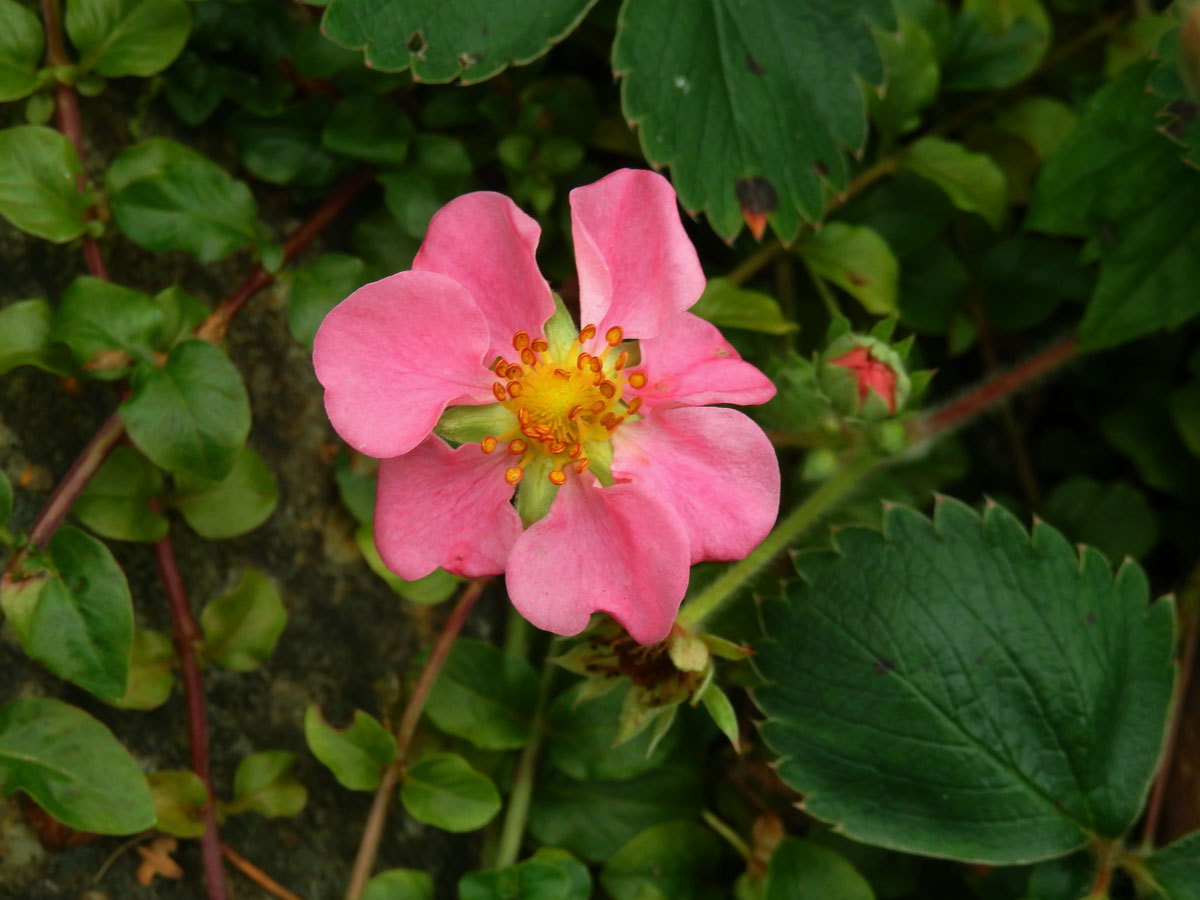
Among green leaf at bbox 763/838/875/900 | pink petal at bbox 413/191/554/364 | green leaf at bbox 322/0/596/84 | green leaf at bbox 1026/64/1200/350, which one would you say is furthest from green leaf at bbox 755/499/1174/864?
green leaf at bbox 322/0/596/84

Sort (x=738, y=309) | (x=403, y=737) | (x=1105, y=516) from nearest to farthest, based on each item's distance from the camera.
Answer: (x=403, y=737)
(x=738, y=309)
(x=1105, y=516)

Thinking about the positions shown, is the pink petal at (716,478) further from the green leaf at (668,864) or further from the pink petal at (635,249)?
the green leaf at (668,864)

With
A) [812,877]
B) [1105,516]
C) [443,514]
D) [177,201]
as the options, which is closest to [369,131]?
[177,201]

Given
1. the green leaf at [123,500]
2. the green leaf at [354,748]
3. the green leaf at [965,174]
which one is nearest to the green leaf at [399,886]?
the green leaf at [354,748]

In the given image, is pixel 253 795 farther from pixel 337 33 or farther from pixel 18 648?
pixel 337 33

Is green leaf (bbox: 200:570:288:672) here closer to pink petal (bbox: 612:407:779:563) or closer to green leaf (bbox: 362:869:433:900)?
green leaf (bbox: 362:869:433:900)

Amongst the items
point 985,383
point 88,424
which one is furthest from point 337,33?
point 985,383

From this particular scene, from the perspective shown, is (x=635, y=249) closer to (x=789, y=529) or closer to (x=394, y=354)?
(x=394, y=354)
